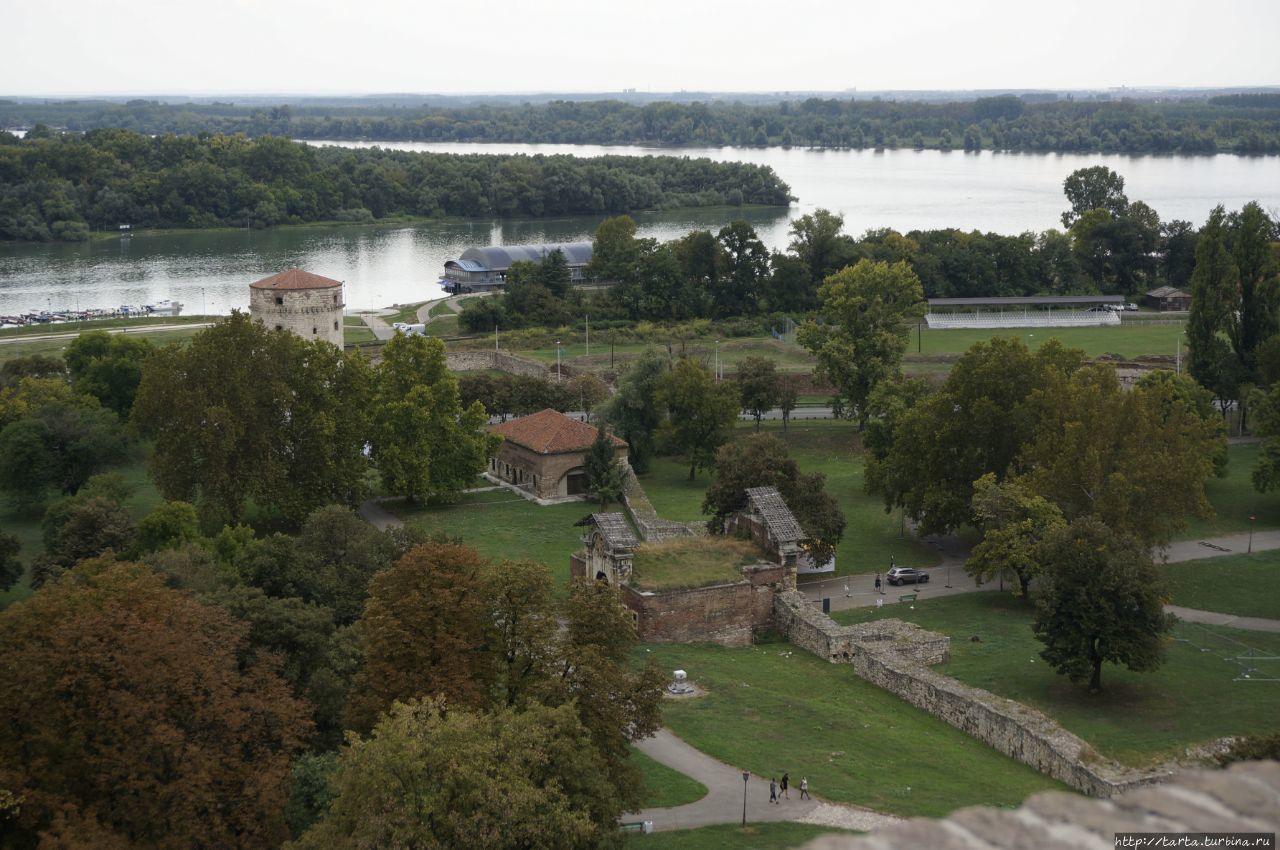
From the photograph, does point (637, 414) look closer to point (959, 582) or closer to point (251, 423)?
point (251, 423)

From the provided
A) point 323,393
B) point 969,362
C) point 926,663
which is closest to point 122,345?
point 323,393

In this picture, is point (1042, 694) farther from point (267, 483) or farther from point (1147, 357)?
point (1147, 357)

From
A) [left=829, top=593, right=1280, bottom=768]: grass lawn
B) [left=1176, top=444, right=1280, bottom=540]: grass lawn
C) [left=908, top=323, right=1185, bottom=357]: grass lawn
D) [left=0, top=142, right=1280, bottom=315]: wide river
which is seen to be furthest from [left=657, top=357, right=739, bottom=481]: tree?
[left=0, top=142, right=1280, bottom=315]: wide river

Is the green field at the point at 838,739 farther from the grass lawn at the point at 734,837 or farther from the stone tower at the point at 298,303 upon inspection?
the stone tower at the point at 298,303

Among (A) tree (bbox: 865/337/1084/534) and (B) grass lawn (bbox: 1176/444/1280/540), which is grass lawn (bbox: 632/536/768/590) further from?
(B) grass lawn (bbox: 1176/444/1280/540)

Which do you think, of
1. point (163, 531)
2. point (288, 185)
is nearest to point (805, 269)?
point (163, 531)
